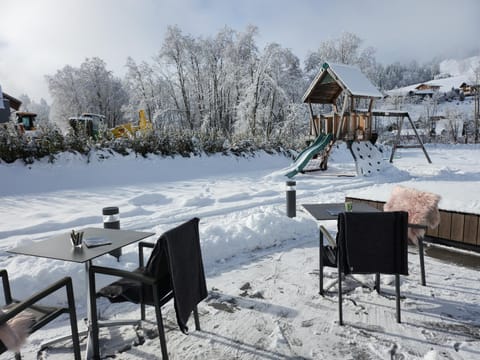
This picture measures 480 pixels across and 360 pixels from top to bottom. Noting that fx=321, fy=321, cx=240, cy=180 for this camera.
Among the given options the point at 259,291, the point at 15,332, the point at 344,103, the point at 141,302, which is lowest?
the point at 259,291

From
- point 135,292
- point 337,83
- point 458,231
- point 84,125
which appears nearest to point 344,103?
point 337,83

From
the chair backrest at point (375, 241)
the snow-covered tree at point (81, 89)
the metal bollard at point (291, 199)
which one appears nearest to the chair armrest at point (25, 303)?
the chair backrest at point (375, 241)

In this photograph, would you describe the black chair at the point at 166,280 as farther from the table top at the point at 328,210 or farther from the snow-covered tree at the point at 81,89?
the snow-covered tree at the point at 81,89

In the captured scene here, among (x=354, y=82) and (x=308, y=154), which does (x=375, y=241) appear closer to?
(x=308, y=154)

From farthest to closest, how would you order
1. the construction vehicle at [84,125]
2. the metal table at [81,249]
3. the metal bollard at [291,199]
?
the construction vehicle at [84,125] < the metal bollard at [291,199] < the metal table at [81,249]

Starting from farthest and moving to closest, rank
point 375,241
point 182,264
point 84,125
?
point 84,125, point 375,241, point 182,264

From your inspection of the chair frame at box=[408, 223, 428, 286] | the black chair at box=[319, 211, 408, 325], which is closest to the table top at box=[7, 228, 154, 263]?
the black chair at box=[319, 211, 408, 325]

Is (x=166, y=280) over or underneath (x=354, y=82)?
underneath

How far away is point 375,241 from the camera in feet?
8.49

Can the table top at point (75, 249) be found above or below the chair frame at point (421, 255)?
above

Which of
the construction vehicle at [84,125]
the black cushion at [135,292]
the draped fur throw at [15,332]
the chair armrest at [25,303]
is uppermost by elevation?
the construction vehicle at [84,125]

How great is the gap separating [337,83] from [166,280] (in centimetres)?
1121

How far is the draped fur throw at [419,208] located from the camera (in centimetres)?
335

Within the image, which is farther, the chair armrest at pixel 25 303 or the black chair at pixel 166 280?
the black chair at pixel 166 280
